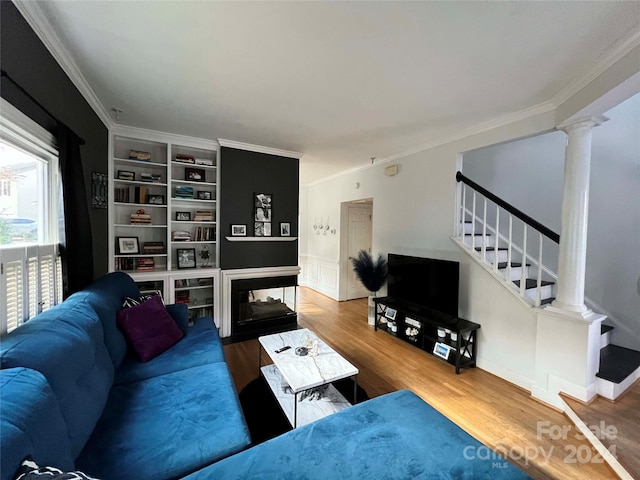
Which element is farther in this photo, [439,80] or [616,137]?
[616,137]

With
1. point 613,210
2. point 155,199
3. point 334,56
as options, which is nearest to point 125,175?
point 155,199

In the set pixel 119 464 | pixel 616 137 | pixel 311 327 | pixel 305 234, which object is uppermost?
pixel 616 137

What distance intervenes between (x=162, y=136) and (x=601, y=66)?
408 cm

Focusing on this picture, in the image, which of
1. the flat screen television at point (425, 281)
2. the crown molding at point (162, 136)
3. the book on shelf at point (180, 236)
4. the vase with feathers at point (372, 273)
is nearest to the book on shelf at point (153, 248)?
the book on shelf at point (180, 236)

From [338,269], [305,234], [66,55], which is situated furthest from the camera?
[305,234]

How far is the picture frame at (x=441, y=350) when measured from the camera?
286 cm

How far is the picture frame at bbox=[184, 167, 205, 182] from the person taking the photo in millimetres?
3496

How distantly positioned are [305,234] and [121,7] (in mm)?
5503

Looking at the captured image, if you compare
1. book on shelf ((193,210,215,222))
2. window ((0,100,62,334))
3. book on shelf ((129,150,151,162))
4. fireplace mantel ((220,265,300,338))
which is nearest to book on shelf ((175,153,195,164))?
book on shelf ((129,150,151,162))

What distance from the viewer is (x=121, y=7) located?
1351 mm

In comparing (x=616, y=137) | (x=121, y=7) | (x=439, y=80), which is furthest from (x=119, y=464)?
(x=616, y=137)

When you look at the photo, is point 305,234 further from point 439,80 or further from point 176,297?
point 439,80

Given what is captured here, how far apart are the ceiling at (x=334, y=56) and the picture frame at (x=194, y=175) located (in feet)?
2.66

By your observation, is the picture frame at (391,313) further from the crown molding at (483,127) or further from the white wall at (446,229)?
the crown molding at (483,127)
